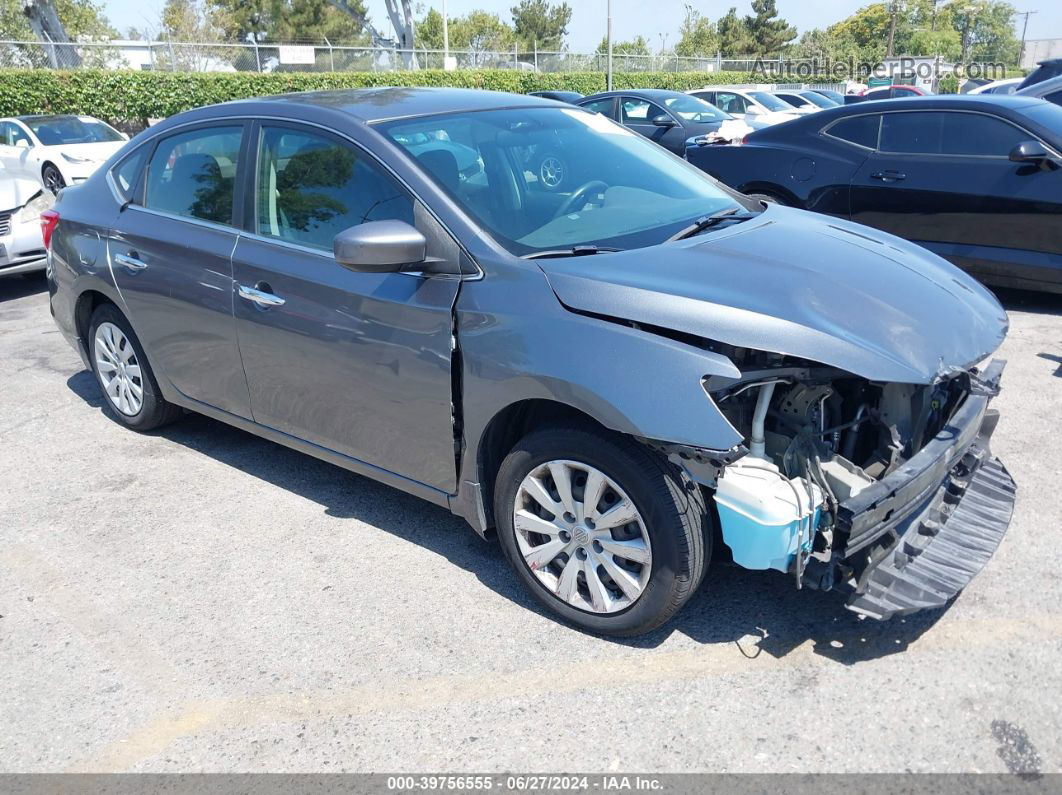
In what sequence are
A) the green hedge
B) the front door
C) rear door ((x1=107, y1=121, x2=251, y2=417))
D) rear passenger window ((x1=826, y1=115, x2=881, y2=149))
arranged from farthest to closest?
the green hedge → rear passenger window ((x1=826, y1=115, x2=881, y2=149)) → rear door ((x1=107, y1=121, x2=251, y2=417)) → the front door

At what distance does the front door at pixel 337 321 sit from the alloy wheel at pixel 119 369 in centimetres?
118

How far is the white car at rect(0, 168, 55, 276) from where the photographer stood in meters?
8.23

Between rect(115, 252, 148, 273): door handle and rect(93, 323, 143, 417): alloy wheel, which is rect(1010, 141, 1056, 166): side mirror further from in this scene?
rect(93, 323, 143, 417): alloy wheel

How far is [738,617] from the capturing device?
326 cm

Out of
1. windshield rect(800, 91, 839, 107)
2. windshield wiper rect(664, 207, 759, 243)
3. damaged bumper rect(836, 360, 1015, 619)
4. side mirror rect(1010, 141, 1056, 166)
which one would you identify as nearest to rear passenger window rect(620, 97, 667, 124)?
side mirror rect(1010, 141, 1056, 166)

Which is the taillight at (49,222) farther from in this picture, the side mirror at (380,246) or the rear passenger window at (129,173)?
the side mirror at (380,246)

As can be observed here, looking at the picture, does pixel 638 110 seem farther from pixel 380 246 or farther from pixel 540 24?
pixel 540 24

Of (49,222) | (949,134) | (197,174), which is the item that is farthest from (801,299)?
(949,134)

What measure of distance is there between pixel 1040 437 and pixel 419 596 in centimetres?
323

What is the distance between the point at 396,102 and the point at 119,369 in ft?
7.37

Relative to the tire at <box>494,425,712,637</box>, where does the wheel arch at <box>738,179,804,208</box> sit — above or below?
above

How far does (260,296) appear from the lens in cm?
381

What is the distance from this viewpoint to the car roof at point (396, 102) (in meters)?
3.78

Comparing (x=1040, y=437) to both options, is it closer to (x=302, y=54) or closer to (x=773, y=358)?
(x=773, y=358)
